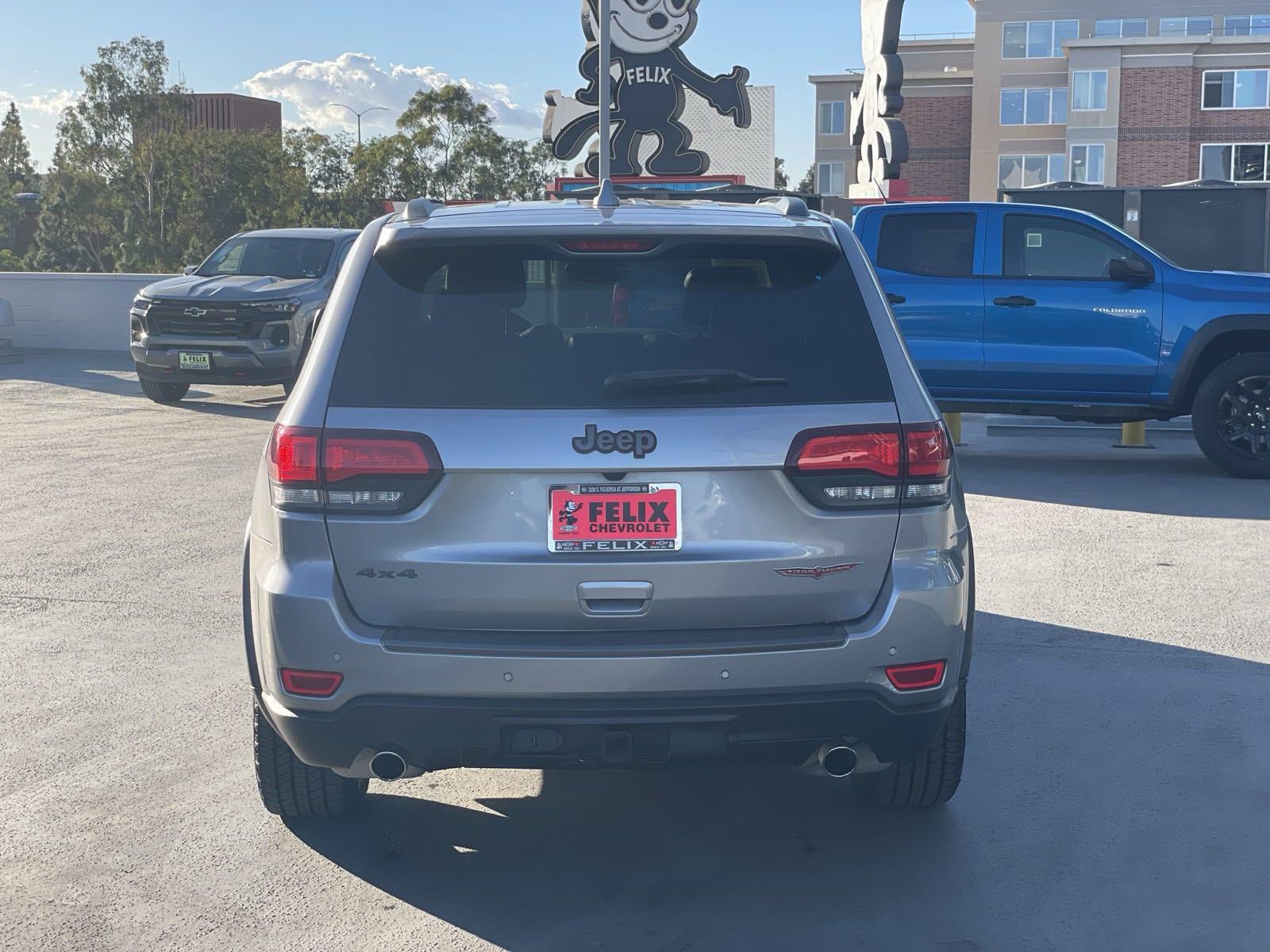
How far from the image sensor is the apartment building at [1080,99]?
210 feet

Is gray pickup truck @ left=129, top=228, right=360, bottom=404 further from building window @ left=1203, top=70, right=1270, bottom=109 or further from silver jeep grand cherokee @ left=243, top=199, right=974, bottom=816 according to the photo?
building window @ left=1203, top=70, right=1270, bottom=109

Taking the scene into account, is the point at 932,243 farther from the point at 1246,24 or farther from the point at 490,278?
the point at 1246,24

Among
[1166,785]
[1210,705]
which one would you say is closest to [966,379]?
[1210,705]

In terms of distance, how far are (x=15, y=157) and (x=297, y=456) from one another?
305ft

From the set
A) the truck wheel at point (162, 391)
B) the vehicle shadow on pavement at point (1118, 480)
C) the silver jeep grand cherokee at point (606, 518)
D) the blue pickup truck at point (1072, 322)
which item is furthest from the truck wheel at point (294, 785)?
the truck wheel at point (162, 391)

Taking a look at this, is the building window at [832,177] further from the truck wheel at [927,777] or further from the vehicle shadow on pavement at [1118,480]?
the truck wheel at [927,777]

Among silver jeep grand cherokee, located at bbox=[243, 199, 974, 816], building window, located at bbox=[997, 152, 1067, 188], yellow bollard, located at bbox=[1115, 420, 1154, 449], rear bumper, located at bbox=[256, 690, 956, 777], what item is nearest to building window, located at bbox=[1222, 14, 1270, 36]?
building window, located at bbox=[997, 152, 1067, 188]

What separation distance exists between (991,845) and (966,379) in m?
7.84

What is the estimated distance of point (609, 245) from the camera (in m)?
3.81

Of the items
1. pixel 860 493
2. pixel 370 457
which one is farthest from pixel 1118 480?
pixel 370 457

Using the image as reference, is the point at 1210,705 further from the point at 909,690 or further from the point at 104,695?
the point at 104,695

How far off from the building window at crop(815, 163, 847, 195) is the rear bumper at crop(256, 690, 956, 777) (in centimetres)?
7492

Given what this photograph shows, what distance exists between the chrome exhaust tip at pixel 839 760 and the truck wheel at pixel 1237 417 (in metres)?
8.46

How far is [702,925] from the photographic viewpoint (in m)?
3.81
